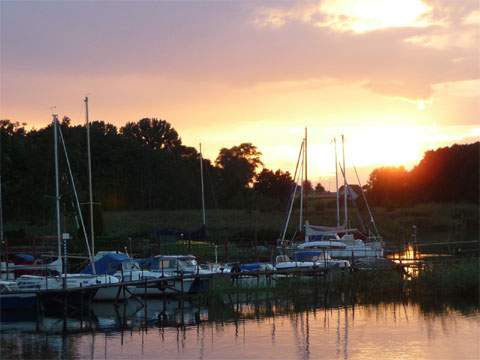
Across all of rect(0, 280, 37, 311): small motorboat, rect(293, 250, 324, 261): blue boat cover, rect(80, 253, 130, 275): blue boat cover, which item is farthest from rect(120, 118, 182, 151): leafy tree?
rect(0, 280, 37, 311): small motorboat

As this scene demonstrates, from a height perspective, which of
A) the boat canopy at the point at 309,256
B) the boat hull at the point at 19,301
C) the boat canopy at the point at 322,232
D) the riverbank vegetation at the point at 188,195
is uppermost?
the riverbank vegetation at the point at 188,195

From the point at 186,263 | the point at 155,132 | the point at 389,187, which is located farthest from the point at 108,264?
the point at 389,187

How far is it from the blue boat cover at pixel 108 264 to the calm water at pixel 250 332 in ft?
6.53

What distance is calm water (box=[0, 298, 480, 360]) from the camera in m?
30.6

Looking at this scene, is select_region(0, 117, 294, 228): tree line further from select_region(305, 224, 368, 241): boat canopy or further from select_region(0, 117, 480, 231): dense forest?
select_region(305, 224, 368, 241): boat canopy

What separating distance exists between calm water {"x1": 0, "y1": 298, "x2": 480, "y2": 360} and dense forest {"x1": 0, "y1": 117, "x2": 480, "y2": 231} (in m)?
9.71

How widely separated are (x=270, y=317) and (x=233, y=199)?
60813mm

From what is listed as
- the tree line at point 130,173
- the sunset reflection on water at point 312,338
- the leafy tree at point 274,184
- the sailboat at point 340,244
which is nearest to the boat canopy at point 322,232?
the sailboat at point 340,244

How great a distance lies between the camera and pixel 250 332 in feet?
114

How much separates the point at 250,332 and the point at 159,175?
6384 cm

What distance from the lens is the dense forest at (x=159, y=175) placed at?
6938cm

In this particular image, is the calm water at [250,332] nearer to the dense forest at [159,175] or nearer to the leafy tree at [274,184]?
the dense forest at [159,175]

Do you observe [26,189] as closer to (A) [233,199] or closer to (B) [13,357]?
(A) [233,199]

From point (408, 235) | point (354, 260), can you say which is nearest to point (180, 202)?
point (408, 235)
